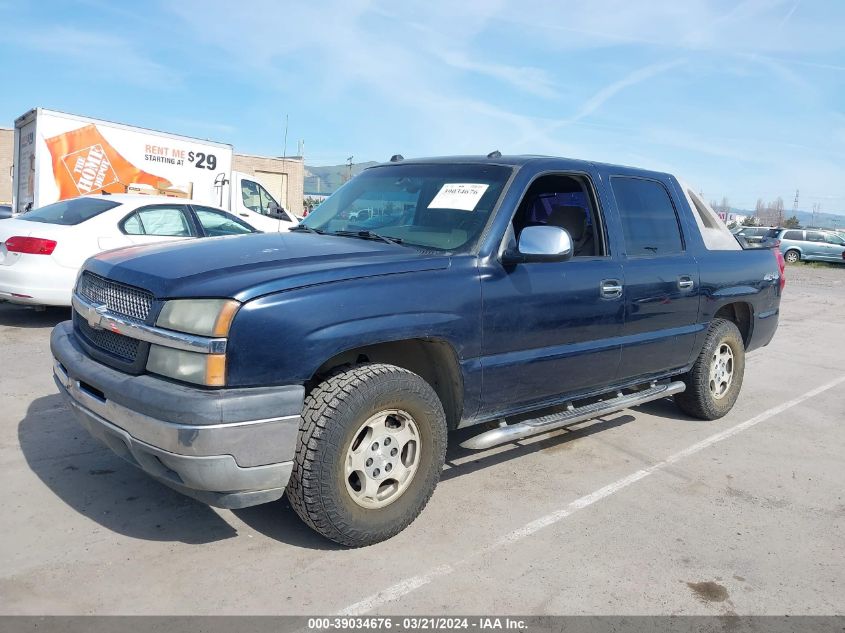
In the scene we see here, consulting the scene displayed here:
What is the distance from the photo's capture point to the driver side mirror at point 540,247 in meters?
3.57

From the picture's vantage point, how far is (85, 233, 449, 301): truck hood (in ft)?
9.38

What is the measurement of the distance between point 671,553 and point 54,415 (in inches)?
158

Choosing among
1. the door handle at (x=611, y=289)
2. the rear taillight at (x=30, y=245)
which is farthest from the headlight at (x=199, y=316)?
the rear taillight at (x=30, y=245)

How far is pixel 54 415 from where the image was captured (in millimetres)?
4758

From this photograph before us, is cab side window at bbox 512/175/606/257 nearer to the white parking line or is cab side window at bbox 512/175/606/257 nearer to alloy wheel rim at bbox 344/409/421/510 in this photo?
the white parking line

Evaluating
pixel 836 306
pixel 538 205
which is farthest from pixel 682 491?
pixel 836 306

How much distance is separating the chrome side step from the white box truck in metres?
7.11

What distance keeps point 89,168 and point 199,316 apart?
1134 cm

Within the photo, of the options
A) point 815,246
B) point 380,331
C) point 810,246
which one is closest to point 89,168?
point 380,331

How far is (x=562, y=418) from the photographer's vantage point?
4082 mm

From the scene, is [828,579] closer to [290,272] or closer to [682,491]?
[682,491]

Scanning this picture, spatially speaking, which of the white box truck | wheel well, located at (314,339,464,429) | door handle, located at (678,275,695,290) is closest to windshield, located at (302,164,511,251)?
wheel well, located at (314,339,464,429)

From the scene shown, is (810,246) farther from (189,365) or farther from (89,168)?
(189,365)

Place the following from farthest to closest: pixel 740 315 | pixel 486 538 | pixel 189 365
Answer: pixel 740 315
pixel 486 538
pixel 189 365
